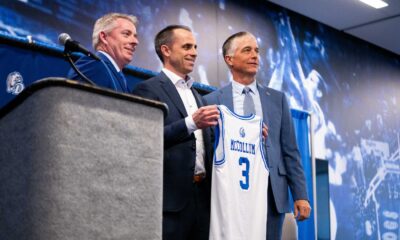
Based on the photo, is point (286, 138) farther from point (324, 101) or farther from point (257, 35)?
point (324, 101)

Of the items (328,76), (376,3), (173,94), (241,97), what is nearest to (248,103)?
(241,97)

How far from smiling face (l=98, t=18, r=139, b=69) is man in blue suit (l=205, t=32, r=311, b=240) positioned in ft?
1.53

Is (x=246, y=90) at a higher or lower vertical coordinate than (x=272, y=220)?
higher

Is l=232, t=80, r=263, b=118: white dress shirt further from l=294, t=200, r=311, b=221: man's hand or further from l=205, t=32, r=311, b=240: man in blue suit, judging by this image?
l=294, t=200, r=311, b=221: man's hand

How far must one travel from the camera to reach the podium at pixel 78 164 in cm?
121


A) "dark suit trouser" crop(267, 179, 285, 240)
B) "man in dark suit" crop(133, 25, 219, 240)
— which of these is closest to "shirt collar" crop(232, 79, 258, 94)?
"man in dark suit" crop(133, 25, 219, 240)

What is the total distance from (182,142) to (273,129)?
1.89 ft

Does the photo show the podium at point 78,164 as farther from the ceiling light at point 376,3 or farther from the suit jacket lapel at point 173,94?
the ceiling light at point 376,3

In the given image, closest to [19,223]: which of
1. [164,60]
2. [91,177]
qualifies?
[91,177]

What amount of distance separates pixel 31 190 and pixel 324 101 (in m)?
5.07

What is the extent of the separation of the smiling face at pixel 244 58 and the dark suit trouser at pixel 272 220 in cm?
59

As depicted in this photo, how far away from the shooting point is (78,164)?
1248 mm

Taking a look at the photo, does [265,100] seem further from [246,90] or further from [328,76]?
[328,76]

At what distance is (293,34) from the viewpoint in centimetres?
573
